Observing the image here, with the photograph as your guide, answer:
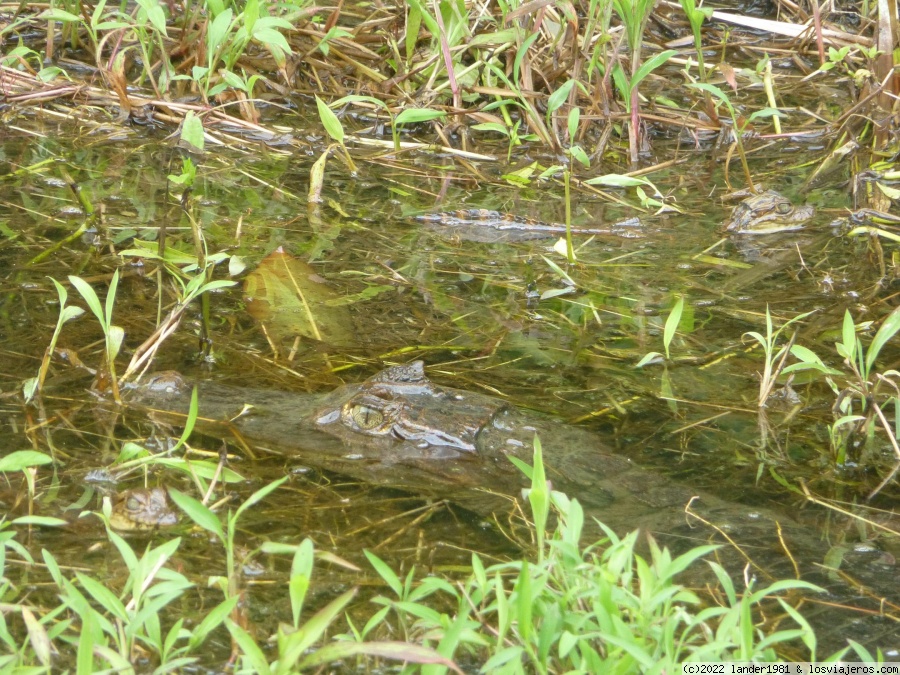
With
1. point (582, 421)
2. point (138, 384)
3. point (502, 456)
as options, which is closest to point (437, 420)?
point (502, 456)

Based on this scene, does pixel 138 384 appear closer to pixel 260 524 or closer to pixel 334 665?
pixel 260 524

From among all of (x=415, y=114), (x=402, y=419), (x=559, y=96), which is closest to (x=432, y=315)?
(x=402, y=419)

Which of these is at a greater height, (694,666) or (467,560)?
(694,666)

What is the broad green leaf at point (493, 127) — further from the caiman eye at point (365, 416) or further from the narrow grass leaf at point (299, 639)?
the narrow grass leaf at point (299, 639)

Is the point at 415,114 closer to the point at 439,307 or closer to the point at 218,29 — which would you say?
the point at 218,29

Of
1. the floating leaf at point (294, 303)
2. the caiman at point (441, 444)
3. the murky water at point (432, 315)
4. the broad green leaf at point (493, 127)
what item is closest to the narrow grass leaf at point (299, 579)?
the murky water at point (432, 315)

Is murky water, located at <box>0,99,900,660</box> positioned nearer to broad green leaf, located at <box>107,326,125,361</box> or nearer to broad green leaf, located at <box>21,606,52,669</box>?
broad green leaf, located at <box>107,326,125,361</box>

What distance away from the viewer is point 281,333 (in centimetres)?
312

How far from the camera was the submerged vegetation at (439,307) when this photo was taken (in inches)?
67.8

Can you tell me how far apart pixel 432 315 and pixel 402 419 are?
75 cm

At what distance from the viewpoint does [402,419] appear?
2582 mm

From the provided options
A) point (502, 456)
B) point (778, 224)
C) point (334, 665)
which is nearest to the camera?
point (334, 665)

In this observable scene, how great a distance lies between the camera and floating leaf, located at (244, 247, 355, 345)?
3.14 meters

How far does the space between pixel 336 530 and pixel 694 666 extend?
2.96 feet
